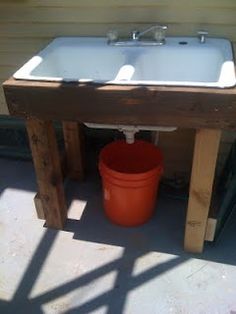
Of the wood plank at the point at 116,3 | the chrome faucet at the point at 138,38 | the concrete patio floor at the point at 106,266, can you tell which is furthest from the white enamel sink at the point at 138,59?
the concrete patio floor at the point at 106,266

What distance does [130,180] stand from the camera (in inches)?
74.6

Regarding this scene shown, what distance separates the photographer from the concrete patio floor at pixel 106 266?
171 cm

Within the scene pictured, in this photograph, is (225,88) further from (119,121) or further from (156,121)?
(119,121)

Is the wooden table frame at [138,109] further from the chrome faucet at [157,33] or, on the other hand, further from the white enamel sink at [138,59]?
the chrome faucet at [157,33]

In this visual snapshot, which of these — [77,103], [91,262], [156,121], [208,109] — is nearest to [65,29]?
[77,103]

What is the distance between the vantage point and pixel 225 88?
1395 millimetres

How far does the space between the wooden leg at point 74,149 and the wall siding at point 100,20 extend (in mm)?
515

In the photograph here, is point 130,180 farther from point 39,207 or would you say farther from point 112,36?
point 112,36

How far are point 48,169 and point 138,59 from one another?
727 mm

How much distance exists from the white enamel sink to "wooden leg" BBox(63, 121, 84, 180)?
378 millimetres

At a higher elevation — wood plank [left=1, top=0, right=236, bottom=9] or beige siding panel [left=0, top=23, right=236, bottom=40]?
wood plank [left=1, top=0, right=236, bottom=9]

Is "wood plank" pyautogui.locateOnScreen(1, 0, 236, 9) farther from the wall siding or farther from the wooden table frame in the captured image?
the wooden table frame

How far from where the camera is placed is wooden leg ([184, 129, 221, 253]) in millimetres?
1557

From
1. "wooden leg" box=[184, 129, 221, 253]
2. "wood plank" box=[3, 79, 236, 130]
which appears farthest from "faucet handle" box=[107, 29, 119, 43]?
"wooden leg" box=[184, 129, 221, 253]
